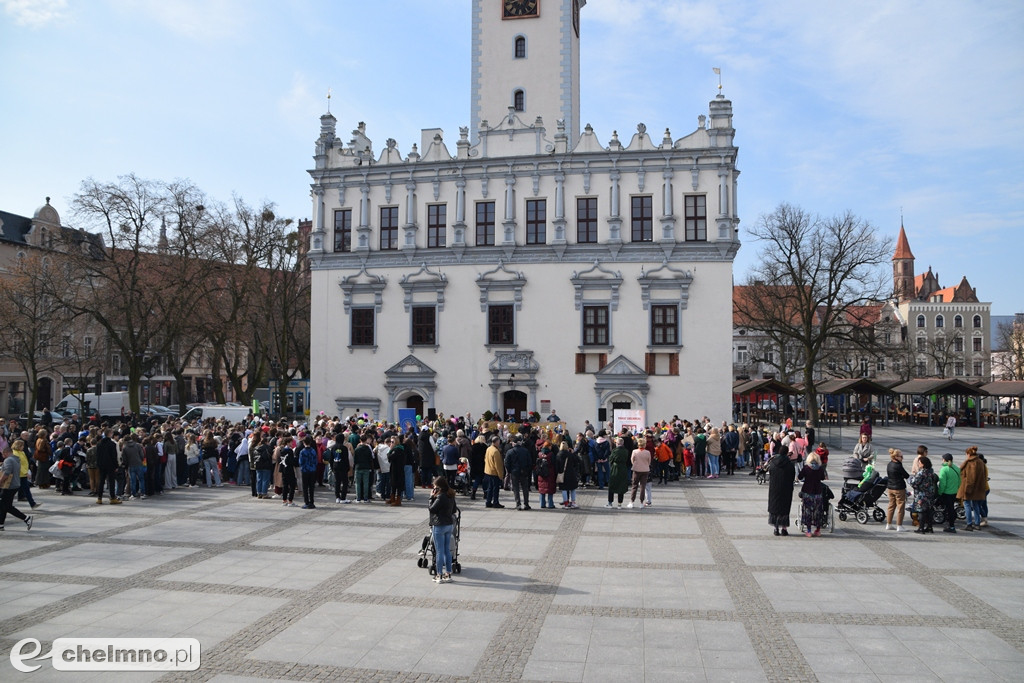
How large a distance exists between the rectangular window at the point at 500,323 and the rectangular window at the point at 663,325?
6883mm

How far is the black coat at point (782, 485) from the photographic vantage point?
13898 mm

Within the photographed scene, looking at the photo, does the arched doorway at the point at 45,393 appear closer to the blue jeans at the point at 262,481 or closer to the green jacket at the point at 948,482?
the blue jeans at the point at 262,481

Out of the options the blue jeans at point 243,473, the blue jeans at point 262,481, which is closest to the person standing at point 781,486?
the blue jeans at point 262,481

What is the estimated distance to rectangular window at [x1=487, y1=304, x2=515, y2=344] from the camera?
120 feet

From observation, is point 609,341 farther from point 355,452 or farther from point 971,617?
point 971,617

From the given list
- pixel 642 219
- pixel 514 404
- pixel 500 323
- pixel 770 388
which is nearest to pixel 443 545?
pixel 514 404

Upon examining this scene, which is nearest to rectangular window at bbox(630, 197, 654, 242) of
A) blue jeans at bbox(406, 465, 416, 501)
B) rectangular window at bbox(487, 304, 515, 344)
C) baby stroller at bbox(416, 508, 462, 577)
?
rectangular window at bbox(487, 304, 515, 344)

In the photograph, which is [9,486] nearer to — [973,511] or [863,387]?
[973,511]

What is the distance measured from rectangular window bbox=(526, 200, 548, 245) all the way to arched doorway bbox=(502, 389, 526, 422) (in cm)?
764

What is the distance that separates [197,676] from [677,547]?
27.9 feet

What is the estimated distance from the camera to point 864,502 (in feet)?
50.2

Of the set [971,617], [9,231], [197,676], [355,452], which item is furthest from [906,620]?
[9,231]

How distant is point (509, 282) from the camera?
3641 cm

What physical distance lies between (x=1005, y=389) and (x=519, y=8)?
39007 millimetres
